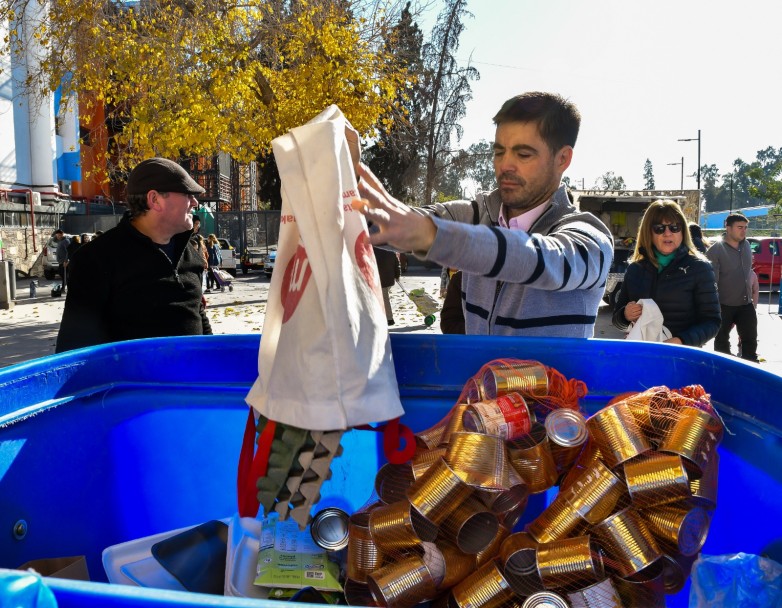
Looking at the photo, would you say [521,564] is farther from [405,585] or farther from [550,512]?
[405,585]

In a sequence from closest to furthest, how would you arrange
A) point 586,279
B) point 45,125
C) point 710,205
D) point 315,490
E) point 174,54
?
1. point 315,490
2. point 586,279
3. point 174,54
4. point 45,125
5. point 710,205

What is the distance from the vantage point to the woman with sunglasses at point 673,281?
15.1ft

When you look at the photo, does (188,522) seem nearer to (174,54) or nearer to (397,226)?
(397,226)

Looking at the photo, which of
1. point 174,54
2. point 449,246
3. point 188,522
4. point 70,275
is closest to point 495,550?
point 449,246

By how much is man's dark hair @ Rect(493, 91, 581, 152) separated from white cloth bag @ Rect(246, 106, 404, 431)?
30.8 inches

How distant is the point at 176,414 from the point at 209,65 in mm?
10577

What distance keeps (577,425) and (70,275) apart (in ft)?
8.34

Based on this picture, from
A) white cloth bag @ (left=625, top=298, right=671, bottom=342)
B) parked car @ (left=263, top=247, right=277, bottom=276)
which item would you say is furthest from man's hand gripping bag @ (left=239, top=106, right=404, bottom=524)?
parked car @ (left=263, top=247, right=277, bottom=276)

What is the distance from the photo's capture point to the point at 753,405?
1.53 metres

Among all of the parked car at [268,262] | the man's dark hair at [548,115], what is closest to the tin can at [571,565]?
the man's dark hair at [548,115]

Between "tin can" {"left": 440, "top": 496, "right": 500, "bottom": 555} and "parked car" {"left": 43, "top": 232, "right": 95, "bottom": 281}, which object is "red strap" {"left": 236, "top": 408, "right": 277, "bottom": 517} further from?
"parked car" {"left": 43, "top": 232, "right": 95, "bottom": 281}

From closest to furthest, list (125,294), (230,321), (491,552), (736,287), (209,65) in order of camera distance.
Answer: (491,552) → (125,294) → (736,287) → (209,65) → (230,321)

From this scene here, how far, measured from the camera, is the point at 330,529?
158 centimetres

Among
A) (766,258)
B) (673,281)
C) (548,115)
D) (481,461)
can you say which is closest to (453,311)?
(673,281)
